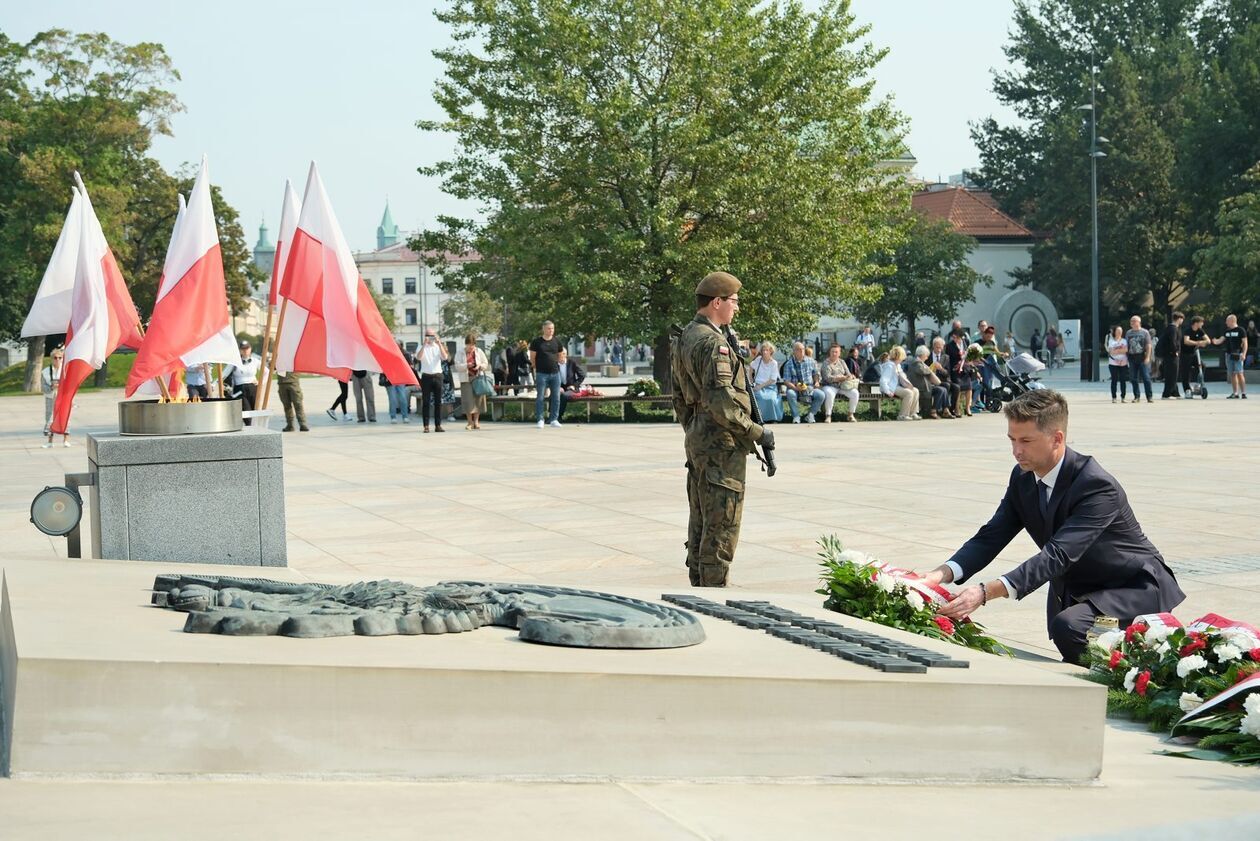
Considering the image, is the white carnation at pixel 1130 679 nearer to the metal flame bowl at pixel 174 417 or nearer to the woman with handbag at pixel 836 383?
the metal flame bowl at pixel 174 417

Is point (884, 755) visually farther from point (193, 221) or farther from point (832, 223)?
point (832, 223)

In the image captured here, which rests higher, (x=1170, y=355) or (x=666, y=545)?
(x=1170, y=355)

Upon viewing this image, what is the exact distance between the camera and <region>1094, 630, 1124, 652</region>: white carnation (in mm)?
5574

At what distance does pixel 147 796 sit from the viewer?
12.7 ft

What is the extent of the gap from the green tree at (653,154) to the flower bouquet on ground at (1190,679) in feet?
70.4

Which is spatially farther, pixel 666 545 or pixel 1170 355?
pixel 1170 355

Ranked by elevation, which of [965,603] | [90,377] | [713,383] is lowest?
[965,603]

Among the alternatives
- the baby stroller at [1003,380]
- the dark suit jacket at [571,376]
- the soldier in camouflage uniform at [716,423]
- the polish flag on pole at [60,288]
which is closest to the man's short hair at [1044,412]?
the soldier in camouflage uniform at [716,423]

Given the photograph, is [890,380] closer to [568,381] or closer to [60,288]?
[568,381]

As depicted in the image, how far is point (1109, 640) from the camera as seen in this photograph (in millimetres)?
5594

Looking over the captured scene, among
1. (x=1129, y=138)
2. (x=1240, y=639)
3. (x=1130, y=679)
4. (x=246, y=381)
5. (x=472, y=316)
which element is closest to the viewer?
(x=1240, y=639)

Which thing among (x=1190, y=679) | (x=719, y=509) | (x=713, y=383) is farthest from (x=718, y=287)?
(x=1190, y=679)

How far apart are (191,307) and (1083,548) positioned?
15.6 ft

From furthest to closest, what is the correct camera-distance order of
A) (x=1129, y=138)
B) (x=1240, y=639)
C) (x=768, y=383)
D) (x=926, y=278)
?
1. (x=1129, y=138)
2. (x=926, y=278)
3. (x=768, y=383)
4. (x=1240, y=639)
